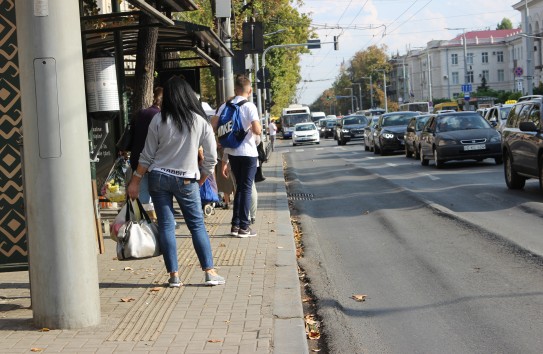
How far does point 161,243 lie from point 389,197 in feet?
Answer: 34.3

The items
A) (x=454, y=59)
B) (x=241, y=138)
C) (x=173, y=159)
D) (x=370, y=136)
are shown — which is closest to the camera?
(x=173, y=159)

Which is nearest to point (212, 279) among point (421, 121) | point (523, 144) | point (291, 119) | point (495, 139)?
point (523, 144)

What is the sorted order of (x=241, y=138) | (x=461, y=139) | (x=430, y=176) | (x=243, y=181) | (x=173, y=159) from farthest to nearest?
1. (x=461, y=139)
2. (x=430, y=176)
3. (x=243, y=181)
4. (x=241, y=138)
5. (x=173, y=159)

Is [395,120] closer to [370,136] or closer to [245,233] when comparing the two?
[370,136]

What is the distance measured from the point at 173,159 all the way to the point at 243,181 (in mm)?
3601

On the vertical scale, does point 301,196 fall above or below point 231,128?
below

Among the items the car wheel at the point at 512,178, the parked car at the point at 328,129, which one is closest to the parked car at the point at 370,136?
the car wheel at the point at 512,178

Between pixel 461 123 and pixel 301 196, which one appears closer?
pixel 301 196

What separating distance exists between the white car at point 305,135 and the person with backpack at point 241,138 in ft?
172

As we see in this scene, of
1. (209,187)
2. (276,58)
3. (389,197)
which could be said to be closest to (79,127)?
(209,187)

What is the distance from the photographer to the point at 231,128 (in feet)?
38.3

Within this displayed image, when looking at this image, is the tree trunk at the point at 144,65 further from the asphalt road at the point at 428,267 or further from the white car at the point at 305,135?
the white car at the point at 305,135

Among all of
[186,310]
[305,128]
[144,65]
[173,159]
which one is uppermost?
[144,65]

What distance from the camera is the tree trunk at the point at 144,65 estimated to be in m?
13.0
